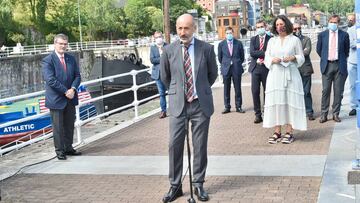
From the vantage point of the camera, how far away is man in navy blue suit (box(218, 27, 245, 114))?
39.0ft

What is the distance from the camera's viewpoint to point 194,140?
19.2 feet

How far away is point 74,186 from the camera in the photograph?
6.59m

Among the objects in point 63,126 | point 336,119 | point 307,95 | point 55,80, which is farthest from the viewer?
point 307,95

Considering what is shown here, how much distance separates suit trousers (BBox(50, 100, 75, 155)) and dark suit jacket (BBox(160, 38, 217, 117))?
8.90 ft

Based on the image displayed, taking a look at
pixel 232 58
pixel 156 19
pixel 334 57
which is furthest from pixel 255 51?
pixel 156 19

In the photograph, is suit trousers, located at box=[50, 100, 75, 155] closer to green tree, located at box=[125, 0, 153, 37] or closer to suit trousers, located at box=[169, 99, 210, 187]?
suit trousers, located at box=[169, 99, 210, 187]

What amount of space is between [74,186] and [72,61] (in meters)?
2.29

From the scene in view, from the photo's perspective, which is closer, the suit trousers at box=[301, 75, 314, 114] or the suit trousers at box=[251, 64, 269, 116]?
the suit trousers at box=[251, 64, 269, 116]

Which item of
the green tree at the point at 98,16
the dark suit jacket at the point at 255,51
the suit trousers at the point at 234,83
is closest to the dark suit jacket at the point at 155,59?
the suit trousers at the point at 234,83

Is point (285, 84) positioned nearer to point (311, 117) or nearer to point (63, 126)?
point (311, 117)

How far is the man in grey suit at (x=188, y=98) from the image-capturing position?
5746 mm

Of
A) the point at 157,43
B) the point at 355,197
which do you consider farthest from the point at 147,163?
the point at 157,43

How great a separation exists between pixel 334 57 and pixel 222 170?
12.7 feet

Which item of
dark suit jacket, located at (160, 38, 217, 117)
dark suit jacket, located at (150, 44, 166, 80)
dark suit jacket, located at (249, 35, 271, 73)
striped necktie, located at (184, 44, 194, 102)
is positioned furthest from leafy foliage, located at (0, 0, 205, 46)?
striped necktie, located at (184, 44, 194, 102)
